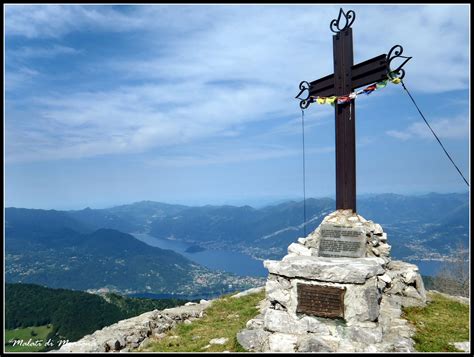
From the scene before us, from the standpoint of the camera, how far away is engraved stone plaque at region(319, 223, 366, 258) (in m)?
10.7

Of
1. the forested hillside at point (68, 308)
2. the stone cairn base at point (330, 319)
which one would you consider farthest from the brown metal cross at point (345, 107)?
the forested hillside at point (68, 308)

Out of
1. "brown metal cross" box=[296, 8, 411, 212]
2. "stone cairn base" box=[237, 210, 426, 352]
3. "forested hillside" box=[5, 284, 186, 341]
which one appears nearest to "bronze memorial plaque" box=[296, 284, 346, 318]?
"stone cairn base" box=[237, 210, 426, 352]

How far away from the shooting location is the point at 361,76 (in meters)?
11.6

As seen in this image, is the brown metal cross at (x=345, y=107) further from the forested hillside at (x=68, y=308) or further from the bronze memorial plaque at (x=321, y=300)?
the forested hillside at (x=68, y=308)

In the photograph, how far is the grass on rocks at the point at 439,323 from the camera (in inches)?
335

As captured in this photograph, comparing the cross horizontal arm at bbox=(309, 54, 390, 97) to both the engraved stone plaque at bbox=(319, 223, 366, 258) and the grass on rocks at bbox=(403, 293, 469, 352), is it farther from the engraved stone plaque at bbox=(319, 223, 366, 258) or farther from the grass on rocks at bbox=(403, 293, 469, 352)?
the grass on rocks at bbox=(403, 293, 469, 352)

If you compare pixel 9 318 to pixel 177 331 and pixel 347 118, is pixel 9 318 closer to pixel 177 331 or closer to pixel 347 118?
pixel 177 331

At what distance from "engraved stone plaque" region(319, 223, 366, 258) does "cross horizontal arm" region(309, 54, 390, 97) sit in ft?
15.4

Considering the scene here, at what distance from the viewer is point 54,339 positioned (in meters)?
Answer: 56.3

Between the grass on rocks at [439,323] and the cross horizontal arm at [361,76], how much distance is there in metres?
7.27

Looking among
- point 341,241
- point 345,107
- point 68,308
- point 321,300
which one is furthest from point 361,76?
point 68,308

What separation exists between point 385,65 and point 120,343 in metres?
11.3

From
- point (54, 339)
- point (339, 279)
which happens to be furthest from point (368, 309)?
point (54, 339)

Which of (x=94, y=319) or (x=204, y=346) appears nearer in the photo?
(x=204, y=346)
